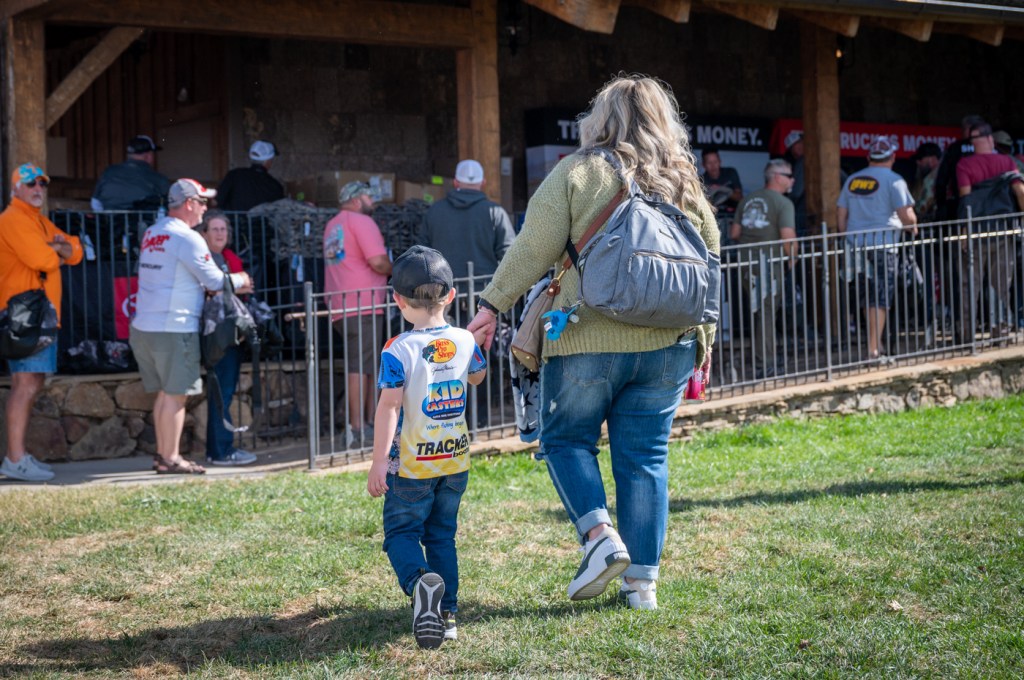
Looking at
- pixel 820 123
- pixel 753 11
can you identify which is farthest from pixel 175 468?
pixel 820 123

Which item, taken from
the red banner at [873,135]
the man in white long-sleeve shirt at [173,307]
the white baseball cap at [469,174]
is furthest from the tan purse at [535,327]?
the red banner at [873,135]

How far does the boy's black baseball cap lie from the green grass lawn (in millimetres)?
1172

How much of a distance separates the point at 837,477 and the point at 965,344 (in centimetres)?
395

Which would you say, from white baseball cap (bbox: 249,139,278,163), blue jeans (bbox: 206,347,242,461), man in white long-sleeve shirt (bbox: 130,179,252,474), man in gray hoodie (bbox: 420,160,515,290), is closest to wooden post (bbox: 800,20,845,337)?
man in gray hoodie (bbox: 420,160,515,290)

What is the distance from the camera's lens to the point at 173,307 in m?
7.66

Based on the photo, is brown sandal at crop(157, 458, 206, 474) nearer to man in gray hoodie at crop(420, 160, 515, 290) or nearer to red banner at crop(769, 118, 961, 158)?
man in gray hoodie at crop(420, 160, 515, 290)

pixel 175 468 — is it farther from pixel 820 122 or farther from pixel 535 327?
pixel 820 122

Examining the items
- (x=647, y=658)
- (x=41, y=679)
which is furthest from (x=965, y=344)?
(x=41, y=679)

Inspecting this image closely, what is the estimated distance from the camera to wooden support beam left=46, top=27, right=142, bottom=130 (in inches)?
346

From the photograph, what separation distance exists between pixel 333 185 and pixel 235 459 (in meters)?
3.21

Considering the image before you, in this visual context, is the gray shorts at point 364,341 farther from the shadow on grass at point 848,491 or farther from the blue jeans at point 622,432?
the blue jeans at point 622,432

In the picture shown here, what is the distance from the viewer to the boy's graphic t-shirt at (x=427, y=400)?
164 inches

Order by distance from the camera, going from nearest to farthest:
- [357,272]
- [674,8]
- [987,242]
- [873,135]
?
[357,272]
[674,8]
[987,242]
[873,135]

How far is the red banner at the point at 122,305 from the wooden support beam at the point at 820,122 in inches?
247
